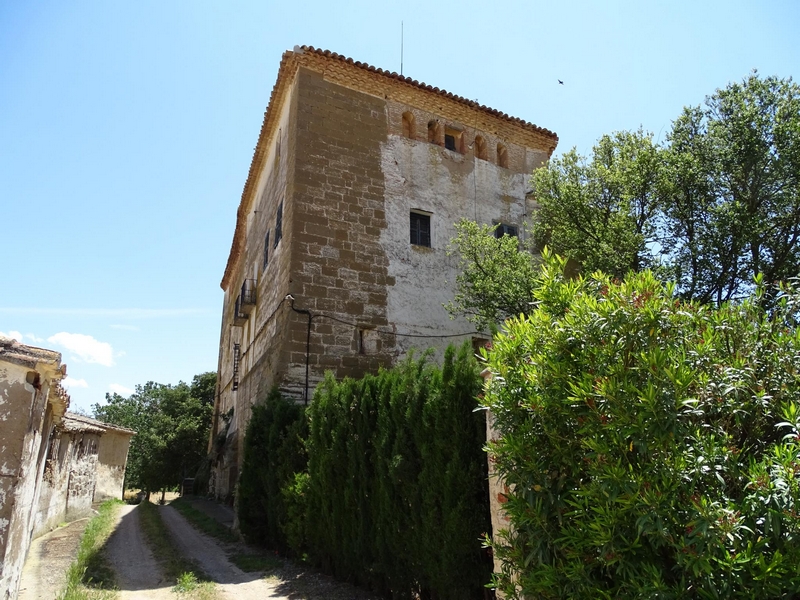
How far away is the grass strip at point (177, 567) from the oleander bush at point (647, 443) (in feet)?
16.8

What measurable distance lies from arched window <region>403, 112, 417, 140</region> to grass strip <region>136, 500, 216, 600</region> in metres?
10.3

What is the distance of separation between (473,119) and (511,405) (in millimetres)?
12670

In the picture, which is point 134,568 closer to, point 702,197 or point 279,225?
point 279,225

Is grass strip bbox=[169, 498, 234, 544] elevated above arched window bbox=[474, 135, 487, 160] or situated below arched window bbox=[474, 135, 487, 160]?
below

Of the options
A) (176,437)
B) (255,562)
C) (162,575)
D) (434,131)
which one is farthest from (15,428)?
(176,437)

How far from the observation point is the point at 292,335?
452 inches

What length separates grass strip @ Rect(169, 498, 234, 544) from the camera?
11873mm

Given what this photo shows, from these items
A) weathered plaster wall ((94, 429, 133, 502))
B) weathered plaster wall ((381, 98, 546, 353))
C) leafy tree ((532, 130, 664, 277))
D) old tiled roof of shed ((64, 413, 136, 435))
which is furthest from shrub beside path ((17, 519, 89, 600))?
leafy tree ((532, 130, 664, 277))

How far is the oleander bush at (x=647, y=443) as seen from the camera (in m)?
2.53

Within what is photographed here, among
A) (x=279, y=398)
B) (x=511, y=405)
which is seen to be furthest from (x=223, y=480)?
(x=511, y=405)

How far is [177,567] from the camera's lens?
880 centimetres

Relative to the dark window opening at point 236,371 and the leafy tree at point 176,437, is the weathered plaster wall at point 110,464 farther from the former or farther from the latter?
the leafy tree at point 176,437

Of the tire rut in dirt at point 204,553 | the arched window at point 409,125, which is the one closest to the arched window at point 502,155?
the arched window at point 409,125

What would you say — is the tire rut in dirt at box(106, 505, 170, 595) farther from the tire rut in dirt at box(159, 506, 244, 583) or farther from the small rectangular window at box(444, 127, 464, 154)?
the small rectangular window at box(444, 127, 464, 154)
